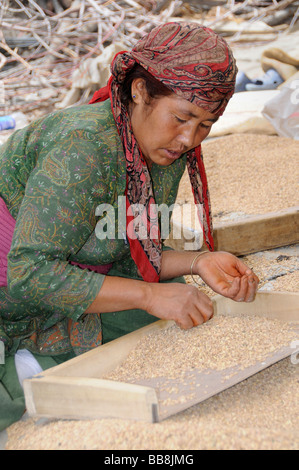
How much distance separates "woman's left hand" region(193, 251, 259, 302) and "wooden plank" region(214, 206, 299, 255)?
29.7 inches

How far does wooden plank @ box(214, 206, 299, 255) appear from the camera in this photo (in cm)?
254

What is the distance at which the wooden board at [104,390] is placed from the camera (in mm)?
1179

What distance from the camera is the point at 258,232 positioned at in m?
2.60

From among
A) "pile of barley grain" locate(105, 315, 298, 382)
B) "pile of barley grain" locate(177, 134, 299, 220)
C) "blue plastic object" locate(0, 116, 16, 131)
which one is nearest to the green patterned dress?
"pile of barley grain" locate(105, 315, 298, 382)

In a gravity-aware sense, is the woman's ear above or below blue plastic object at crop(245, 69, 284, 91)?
above

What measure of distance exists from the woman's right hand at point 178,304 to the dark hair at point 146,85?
0.55m

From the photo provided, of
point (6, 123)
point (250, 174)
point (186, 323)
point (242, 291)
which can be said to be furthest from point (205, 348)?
point (6, 123)

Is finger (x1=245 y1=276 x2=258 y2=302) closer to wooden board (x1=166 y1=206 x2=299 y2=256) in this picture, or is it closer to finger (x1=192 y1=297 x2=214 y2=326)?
finger (x1=192 y1=297 x2=214 y2=326)

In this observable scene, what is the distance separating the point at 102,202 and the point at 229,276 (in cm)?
49

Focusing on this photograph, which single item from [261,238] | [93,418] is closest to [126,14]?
[261,238]

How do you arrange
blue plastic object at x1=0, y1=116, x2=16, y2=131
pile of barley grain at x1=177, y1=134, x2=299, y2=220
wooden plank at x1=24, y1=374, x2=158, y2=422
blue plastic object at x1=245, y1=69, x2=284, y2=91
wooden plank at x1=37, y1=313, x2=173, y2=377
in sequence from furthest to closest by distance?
blue plastic object at x1=245, y1=69, x2=284, y2=91, blue plastic object at x1=0, y1=116, x2=16, y2=131, pile of barley grain at x1=177, y1=134, x2=299, y2=220, wooden plank at x1=37, y1=313, x2=173, y2=377, wooden plank at x1=24, y1=374, x2=158, y2=422

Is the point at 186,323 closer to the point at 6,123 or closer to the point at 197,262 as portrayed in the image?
the point at 197,262

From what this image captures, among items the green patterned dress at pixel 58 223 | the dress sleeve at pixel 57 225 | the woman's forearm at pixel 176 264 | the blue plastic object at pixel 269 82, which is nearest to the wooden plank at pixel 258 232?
the woman's forearm at pixel 176 264
